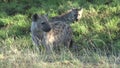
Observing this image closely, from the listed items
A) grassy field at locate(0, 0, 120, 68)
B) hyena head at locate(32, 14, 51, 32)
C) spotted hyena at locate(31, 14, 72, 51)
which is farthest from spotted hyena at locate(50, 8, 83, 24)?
hyena head at locate(32, 14, 51, 32)

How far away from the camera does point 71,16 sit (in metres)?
11.9

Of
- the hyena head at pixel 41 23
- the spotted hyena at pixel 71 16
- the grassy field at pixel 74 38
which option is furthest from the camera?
the spotted hyena at pixel 71 16

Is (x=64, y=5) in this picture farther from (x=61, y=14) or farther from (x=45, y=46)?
(x=45, y=46)

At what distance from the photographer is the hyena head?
969 centimetres

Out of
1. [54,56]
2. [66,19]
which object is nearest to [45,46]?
[54,56]

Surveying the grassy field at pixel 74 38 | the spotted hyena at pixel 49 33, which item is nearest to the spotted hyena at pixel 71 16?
the grassy field at pixel 74 38

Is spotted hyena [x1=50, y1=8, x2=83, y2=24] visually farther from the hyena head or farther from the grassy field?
the hyena head

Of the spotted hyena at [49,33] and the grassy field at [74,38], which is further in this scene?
the spotted hyena at [49,33]

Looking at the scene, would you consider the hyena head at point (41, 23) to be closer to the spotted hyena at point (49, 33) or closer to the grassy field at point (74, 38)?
the spotted hyena at point (49, 33)

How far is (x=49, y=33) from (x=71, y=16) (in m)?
1.83

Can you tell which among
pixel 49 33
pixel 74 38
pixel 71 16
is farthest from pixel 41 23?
pixel 71 16

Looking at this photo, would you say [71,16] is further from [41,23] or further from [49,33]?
[41,23]

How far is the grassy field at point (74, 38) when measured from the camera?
312 inches

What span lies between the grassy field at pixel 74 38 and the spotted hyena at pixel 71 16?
6.5 inches
